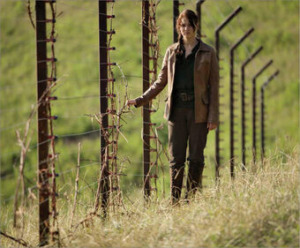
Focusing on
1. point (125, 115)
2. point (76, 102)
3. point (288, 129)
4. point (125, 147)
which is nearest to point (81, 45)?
point (76, 102)

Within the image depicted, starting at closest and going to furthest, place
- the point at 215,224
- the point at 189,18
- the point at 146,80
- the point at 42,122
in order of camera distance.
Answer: the point at 215,224 < the point at 42,122 < the point at 189,18 < the point at 146,80

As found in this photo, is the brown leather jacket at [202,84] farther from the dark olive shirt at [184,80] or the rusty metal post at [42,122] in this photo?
the rusty metal post at [42,122]

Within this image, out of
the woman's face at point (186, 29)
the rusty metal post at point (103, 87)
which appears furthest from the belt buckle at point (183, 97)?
the rusty metal post at point (103, 87)

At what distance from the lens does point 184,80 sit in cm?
638

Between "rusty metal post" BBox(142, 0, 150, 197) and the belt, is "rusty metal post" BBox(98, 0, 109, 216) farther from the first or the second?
"rusty metal post" BBox(142, 0, 150, 197)

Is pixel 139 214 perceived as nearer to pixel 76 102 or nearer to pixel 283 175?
pixel 283 175

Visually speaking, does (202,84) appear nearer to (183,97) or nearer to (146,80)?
(183,97)

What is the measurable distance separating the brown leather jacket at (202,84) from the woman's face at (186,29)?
13 centimetres

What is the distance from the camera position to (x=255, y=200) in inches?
198

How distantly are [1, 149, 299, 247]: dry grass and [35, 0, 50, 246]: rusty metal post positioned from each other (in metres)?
0.16

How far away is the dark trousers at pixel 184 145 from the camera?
638 centimetres

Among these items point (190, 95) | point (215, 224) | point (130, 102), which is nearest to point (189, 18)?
point (190, 95)

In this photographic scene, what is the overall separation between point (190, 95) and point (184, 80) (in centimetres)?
14

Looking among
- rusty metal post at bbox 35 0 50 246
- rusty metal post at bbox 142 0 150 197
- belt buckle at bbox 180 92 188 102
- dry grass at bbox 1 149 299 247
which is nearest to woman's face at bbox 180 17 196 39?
belt buckle at bbox 180 92 188 102
